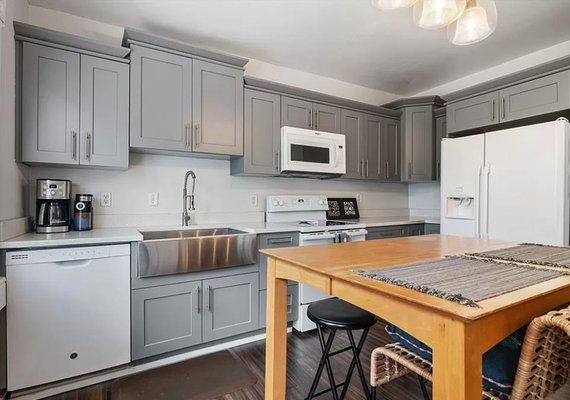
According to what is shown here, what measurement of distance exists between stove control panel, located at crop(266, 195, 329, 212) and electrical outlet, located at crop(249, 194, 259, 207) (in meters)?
0.12

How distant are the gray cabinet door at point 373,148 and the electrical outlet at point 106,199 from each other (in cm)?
248

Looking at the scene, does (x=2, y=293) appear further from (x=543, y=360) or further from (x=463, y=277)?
(x=543, y=360)

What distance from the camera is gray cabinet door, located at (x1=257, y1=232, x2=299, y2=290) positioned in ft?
8.03

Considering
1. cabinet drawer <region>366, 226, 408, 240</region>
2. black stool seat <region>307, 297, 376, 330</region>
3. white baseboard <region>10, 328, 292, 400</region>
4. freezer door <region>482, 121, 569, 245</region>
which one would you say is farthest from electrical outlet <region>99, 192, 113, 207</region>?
freezer door <region>482, 121, 569, 245</region>

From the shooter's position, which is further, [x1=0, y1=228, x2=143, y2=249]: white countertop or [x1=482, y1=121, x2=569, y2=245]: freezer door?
[x1=482, y1=121, x2=569, y2=245]: freezer door

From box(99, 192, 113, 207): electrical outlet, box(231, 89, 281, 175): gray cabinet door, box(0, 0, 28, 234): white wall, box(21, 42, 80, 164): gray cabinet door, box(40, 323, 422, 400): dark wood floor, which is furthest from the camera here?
box(231, 89, 281, 175): gray cabinet door

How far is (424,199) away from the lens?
13.3ft

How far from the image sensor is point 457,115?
319cm

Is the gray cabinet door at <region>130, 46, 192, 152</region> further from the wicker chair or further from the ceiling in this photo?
the wicker chair

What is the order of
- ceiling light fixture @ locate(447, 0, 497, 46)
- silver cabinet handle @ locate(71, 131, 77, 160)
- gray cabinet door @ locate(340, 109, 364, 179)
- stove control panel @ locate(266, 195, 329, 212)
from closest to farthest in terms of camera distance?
ceiling light fixture @ locate(447, 0, 497, 46), silver cabinet handle @ locate(71, 131, 77, 160), stove control panel @ locate(266, 195, 329, 212), gray cabinet door @ locate(340, 109, 364, 179)

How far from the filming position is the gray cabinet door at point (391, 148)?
3604mm

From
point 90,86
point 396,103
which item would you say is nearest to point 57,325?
point 90,86

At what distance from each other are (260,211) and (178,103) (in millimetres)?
1251

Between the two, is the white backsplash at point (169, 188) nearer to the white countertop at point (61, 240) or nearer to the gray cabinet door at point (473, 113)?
the white countertop at point (61, 240)
